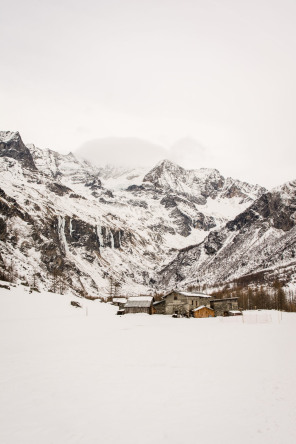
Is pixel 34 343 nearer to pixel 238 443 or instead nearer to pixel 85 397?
pixel 85 397

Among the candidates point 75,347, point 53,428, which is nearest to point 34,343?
point 75,347

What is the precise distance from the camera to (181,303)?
273ft

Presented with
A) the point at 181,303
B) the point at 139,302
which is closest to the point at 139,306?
the point at 139,302

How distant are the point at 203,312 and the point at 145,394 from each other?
235 feet

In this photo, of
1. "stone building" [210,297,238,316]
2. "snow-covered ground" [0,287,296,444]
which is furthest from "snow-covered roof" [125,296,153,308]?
"snow-covered ground" [0,287,296,444]

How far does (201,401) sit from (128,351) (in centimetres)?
1201

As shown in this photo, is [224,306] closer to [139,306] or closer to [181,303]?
[181,303]

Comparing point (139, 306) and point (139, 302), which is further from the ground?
point (139, 302)

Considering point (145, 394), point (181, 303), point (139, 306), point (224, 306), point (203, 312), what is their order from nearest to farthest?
point (145, 394) → point (203, 312) → point (181, 303) → point (224, 306) → point (139, 306)

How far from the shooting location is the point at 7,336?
92.3 feet

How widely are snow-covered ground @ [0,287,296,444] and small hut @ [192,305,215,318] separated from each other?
181 feet

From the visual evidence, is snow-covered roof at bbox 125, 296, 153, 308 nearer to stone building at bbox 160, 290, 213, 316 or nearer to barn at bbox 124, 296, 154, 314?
barn at bbox 124, 296, 154, 314

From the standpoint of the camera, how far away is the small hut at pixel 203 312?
79812 mm

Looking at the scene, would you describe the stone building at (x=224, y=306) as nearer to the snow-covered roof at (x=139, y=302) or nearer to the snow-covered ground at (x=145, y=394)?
the snow-covered roof at (x=139, y=302)
